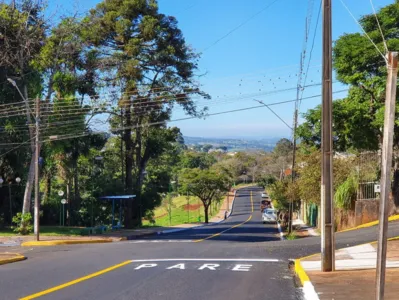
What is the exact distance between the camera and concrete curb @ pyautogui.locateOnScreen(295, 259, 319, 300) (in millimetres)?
9312

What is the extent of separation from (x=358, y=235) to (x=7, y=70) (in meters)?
22.2

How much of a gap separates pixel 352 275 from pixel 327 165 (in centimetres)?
236

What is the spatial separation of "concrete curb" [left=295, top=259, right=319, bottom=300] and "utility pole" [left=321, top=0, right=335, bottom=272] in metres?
0.54

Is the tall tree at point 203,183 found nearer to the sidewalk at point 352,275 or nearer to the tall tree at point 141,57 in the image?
the tall tree at point 141,57

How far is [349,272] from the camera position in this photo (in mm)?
11664

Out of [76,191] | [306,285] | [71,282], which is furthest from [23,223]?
[306,285]

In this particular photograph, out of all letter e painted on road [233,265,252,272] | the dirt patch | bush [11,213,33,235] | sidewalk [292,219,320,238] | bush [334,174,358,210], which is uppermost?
bush [334,174,358,210]

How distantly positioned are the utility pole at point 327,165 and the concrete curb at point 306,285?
542 mm

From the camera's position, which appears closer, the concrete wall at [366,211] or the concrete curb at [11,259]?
the concrete curb at [11,259]

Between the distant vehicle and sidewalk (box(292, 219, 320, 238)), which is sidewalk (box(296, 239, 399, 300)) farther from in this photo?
the distant vehicle

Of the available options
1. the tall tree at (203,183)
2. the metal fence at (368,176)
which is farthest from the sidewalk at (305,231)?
the tall tree at (203,183)

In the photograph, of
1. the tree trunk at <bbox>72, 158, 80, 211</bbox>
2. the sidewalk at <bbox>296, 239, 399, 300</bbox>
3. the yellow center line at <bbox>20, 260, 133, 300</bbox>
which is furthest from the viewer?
the tree trunk at <bbox>72, 158, 80, 211</bbox>

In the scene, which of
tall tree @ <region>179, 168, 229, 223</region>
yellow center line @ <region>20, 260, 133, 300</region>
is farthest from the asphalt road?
tall tree @ <region>179, 168, 229, 223</region>

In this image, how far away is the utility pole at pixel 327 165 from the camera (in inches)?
466
